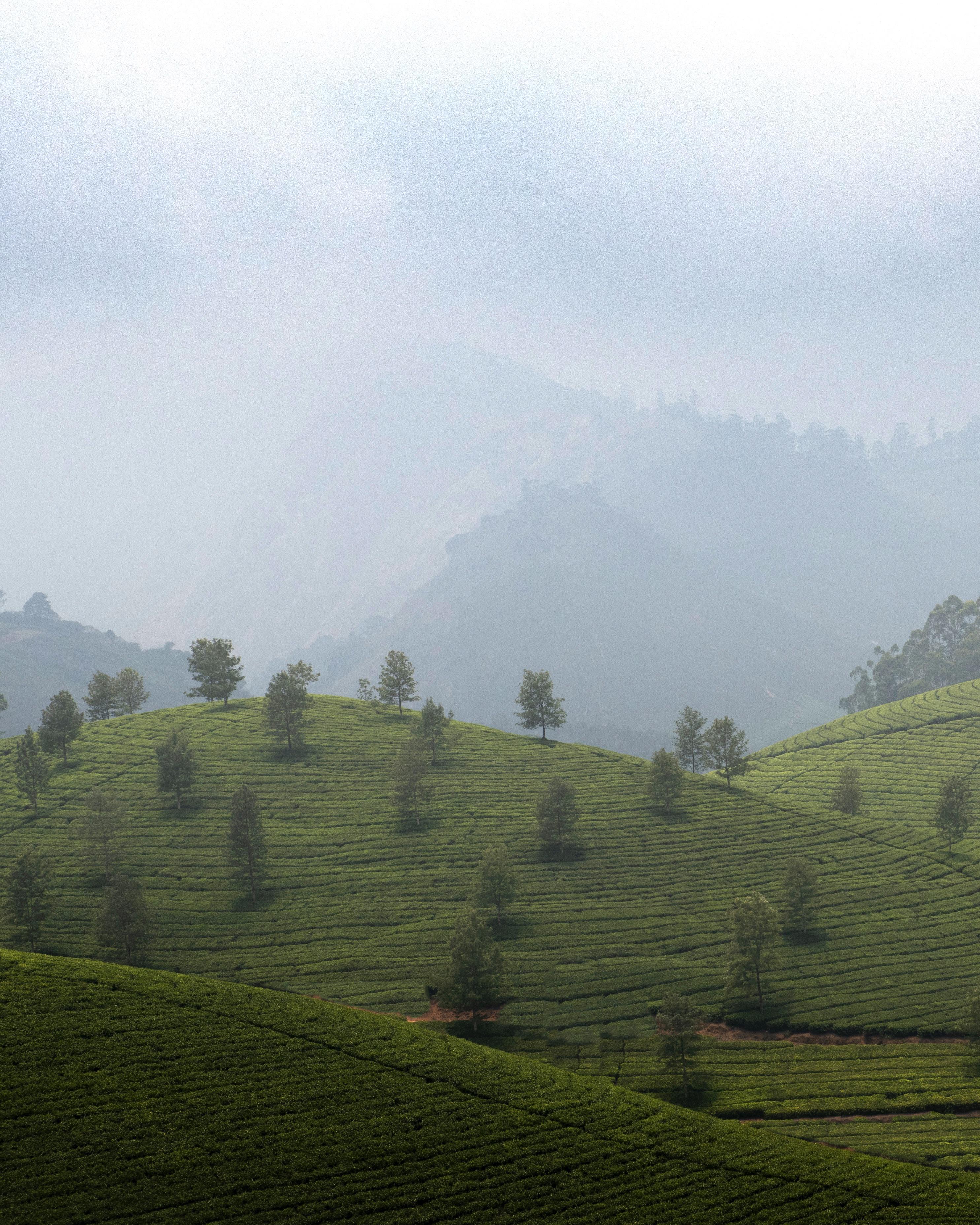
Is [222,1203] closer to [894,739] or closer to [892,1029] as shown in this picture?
[892,1029]

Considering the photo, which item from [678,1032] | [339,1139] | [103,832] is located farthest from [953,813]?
[103,832]

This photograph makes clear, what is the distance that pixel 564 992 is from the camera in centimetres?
6525

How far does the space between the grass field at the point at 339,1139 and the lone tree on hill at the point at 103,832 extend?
32660mm

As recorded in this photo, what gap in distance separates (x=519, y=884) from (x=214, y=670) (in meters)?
70.8

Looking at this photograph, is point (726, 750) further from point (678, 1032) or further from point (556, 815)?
point (678, 1032)

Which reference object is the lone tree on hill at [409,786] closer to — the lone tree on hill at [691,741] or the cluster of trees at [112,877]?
the cluster of trees at [112,877]

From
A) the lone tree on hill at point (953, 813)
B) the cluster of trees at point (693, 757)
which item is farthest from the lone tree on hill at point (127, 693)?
the lone tree on hill at point (953, 813)

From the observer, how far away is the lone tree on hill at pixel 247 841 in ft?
262

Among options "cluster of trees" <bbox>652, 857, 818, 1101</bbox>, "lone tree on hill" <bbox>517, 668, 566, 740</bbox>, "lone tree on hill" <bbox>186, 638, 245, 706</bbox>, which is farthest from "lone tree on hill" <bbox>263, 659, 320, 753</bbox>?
"cluster of trees" <bbox>652, 857, 818, 1101</bbox>

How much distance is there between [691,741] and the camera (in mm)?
126500

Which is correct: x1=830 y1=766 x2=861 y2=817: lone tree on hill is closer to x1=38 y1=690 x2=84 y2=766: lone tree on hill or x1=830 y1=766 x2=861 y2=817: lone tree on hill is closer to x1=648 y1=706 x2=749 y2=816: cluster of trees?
x1=648 y1=706 x2=749 y2=816: cluster of trees

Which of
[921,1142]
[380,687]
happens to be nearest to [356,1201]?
[921,1142]

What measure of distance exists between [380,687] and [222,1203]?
9846 cm

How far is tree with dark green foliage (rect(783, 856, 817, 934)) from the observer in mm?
76188
